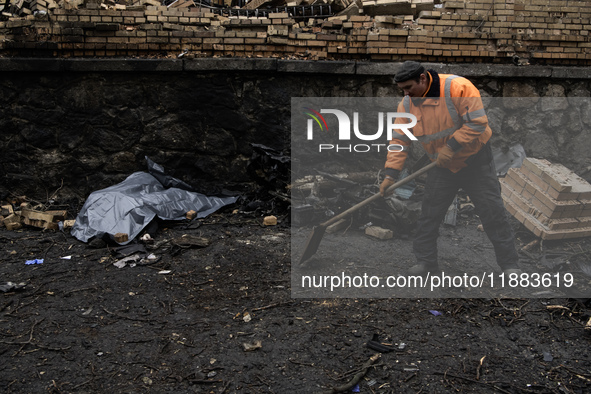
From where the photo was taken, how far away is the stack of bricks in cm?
502

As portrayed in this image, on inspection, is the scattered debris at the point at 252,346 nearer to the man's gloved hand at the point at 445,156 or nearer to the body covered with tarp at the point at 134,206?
the man's gloved hand at the point at 445,156

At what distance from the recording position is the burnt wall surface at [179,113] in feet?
20.3

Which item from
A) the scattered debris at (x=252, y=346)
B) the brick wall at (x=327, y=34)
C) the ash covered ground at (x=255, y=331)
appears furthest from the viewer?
the brick wall at (x=327, y=34)

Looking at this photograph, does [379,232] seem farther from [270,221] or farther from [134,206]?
[134,206]

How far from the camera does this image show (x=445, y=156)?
418 cm

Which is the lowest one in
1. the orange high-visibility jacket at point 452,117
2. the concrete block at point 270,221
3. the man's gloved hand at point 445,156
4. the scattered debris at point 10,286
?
the scattered debris at point 10,286

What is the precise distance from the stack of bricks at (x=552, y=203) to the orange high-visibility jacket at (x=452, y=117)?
141 cm

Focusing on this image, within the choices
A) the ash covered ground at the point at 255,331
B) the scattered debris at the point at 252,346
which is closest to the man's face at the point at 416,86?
the ash covered ground at the point at 255,331

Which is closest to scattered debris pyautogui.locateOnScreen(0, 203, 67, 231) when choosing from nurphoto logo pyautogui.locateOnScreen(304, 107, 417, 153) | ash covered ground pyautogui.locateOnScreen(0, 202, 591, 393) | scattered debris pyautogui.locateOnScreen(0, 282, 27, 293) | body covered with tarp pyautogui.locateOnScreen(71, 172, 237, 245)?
body covered with tarp pyautogui.locateOnScreen(71, 172, 237, 245)

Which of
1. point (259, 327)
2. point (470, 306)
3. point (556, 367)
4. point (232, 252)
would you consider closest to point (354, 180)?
point (232, 252)

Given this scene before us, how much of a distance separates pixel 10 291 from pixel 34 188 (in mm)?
2652

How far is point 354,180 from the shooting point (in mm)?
6457

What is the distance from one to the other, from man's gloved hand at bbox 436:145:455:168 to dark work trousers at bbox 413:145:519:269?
12 centimetres

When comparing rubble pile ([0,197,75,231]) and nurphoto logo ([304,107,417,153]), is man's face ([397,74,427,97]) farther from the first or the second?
rubble pile ([0,197,75,231])
